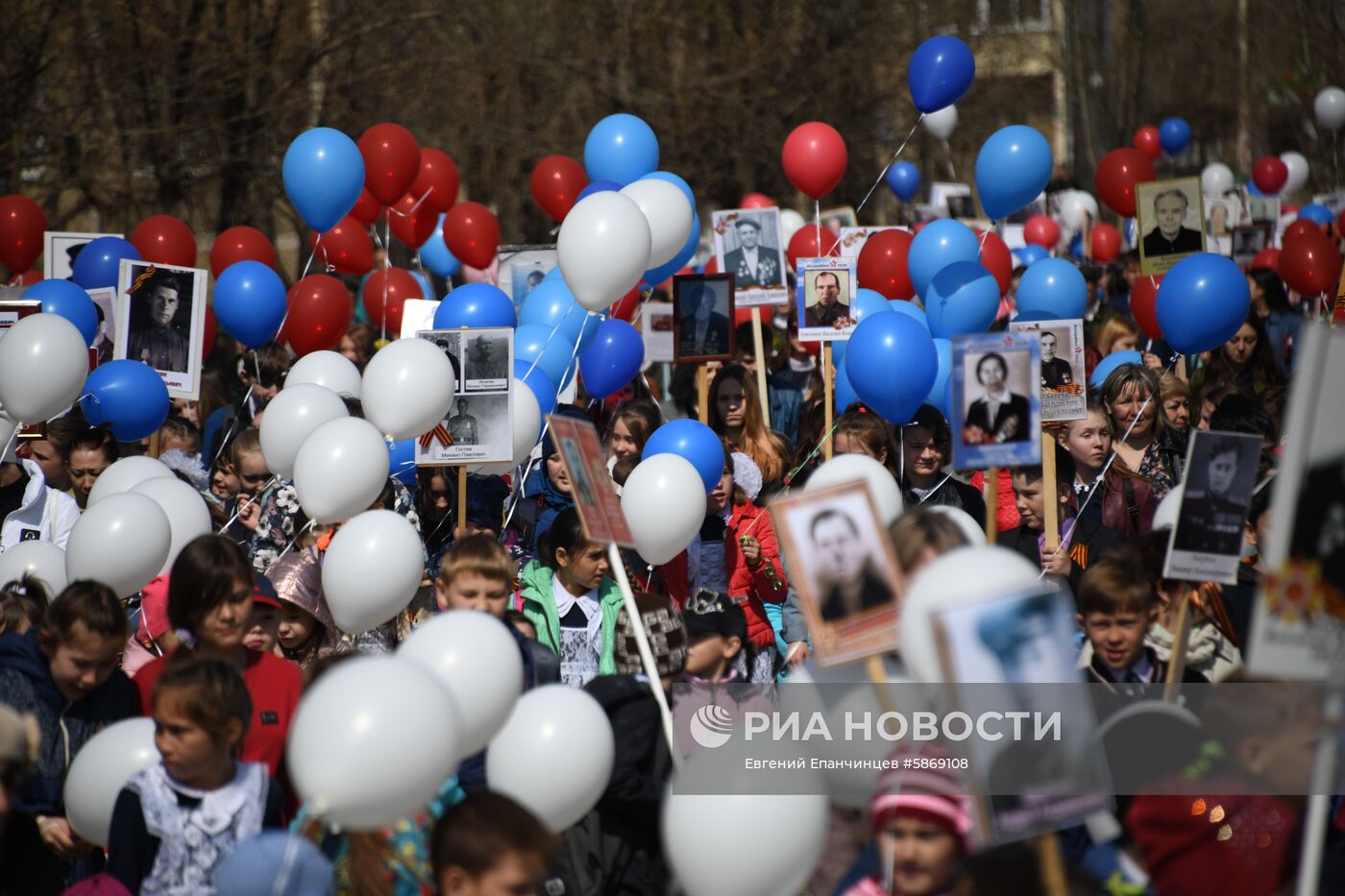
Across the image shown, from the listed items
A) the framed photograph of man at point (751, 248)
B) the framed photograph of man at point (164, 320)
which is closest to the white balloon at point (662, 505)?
the framed photograph of man at point (164, 320)

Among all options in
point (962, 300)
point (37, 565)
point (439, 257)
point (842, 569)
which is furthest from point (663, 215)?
point (439, 257)

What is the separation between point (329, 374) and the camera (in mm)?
7117

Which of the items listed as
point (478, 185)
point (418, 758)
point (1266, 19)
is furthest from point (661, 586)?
point (1266, 19)

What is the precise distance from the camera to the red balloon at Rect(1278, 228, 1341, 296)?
9.74 meters

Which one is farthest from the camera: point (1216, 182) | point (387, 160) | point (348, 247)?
point (1216, 182)

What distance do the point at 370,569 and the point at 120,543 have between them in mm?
857

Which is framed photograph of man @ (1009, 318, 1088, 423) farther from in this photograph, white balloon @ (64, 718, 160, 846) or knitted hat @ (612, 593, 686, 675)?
white balloon @ (64, 718, 160, 846)

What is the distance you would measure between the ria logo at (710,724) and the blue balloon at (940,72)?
5.52 m

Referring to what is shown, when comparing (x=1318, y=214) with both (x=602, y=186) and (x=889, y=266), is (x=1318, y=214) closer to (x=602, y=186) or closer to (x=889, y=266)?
(x=889, y=266)

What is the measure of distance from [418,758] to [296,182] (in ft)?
19.7

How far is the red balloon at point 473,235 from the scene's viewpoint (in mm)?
10125

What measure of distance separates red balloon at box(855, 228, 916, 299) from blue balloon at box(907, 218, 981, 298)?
19.8 inches

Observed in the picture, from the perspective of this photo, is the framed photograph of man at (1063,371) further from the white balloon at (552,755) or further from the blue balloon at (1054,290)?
the white balloon at (552,755)

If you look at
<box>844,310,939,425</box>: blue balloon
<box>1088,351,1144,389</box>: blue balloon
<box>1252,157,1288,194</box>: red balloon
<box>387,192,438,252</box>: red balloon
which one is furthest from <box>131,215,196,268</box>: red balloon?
<box>1252,157,1288,194</box>: red balloon
